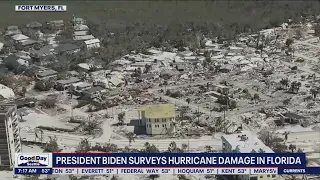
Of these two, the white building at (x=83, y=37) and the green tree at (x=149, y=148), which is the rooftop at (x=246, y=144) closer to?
the green tree at (x=149, y=148)

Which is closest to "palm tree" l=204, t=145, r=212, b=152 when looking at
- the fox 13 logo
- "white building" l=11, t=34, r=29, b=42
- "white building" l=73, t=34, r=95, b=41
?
the fox 13 logo

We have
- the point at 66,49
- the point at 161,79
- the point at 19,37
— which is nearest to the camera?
the point at 161,79

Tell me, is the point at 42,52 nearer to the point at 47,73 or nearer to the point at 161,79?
the point at 47,73

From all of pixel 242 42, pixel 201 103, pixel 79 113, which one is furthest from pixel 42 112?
pixel 242 42

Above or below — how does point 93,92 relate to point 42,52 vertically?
below

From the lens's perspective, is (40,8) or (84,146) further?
(40,8)

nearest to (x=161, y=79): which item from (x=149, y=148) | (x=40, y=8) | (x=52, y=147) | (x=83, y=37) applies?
(x=83, y=37)

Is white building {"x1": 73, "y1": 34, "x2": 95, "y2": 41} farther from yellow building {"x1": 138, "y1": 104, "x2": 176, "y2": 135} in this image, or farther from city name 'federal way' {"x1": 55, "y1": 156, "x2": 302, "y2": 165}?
city name 'federal way' {"x1": 55, "y1": 156, "x2": 302, "y2": 165}
